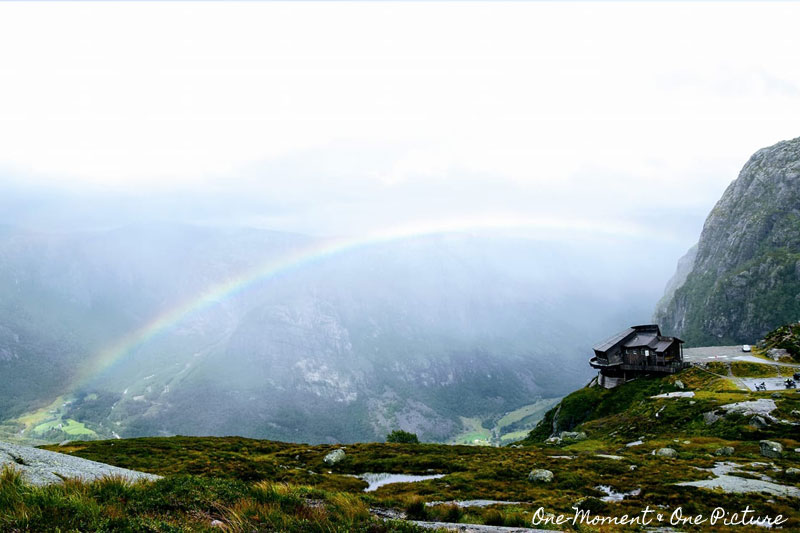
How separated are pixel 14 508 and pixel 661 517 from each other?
102 ft

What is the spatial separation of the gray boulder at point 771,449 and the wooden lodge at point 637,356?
54845 millimetres

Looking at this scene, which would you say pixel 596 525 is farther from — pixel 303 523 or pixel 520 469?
pixel 520 469

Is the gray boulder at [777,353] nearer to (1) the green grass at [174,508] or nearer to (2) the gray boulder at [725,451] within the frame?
(2) the gray boulder at [725,451]

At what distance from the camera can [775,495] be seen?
93.1 ft

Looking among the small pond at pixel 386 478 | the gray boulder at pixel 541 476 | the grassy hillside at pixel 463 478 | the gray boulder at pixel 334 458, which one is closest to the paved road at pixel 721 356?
the grassy hillside at pixel 463 478

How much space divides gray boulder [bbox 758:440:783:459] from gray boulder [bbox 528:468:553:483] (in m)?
26.5

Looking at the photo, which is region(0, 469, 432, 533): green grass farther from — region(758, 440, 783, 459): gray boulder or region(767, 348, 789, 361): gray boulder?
region(767, 348, 789, 361): gray boulder

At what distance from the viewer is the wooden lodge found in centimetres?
9675

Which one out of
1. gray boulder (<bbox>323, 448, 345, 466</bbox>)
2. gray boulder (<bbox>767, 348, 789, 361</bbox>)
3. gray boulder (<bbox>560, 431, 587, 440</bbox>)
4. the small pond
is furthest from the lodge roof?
gray boulder (<bbox>323, 448, 345, 466</bbox>)

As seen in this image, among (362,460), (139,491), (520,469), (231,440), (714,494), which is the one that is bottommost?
(231,440)

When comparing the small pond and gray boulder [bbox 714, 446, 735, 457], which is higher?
gray boulder [bbox 714, 446, 735, 457]

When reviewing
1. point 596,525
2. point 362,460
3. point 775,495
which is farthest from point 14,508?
point 362,460

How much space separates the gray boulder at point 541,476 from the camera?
38500 mm

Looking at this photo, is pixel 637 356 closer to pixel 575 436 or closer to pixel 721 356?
pixel 721 356
